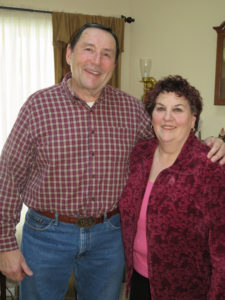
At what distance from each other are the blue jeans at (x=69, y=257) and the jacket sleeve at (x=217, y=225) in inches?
17.7

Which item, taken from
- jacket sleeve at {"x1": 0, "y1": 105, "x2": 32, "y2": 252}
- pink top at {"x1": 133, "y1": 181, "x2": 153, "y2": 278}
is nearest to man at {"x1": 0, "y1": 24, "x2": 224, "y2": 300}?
jacket sleeve at {"x1": 0, "y1": 105, "x2": 32, "y2": 252}

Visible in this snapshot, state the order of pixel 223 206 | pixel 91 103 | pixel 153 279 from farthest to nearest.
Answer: pixel 91 103
pixel 153 279
pixel 223 206

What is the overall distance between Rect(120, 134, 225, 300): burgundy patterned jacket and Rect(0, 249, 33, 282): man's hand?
18.8 inches

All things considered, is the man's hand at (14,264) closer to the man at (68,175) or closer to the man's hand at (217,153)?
the man at (68,175)

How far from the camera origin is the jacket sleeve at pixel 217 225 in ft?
3.59

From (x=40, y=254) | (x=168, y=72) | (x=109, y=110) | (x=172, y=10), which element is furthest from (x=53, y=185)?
(x=172, y=10)

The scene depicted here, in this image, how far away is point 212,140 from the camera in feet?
4.25

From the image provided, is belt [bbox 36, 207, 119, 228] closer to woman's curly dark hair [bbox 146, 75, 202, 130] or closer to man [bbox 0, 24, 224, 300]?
man [bbox 0, 24, 224, 300]

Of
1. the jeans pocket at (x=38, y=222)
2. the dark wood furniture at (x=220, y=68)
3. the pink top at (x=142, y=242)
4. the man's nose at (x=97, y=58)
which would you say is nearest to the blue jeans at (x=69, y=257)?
the jeans pocket at (x=38, y=222)

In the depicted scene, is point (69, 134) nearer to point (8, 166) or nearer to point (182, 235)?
point (8, 166)

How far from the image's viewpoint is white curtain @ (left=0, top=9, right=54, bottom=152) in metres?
2.90

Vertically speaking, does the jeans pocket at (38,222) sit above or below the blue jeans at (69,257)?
above

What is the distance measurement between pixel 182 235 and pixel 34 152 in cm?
70

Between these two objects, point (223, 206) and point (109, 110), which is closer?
point (223, 206)
